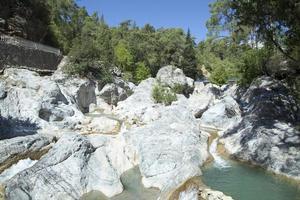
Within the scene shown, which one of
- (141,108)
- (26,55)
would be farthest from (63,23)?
(141,108)

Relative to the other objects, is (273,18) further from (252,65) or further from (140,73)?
(140,73)

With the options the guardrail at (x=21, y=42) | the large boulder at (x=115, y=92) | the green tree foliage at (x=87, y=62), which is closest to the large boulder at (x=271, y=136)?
the large boulder at (x=115, y=92)

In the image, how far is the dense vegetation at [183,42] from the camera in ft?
71.0

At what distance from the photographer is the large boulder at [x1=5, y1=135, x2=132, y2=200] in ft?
48.4

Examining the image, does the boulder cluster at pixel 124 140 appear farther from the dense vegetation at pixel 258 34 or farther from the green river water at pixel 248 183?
the dense vegetation at pixel 258 34

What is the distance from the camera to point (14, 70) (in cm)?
2998

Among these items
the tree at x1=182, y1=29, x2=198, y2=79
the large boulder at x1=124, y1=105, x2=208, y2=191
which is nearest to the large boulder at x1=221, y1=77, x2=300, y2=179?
the large boulder at x1=124, y1=105, x2=208, y2=191

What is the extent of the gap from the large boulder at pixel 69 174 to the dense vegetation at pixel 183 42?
12972 millimetres

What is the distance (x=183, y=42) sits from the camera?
66812mm

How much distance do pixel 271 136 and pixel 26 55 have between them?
2531 centimetres

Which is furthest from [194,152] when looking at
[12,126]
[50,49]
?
[50,49]

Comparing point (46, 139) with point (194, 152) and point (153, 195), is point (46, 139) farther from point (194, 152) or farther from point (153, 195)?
point (194, 152)

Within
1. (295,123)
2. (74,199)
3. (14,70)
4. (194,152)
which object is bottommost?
(74,199)

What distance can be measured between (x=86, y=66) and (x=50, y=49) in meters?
4.69
